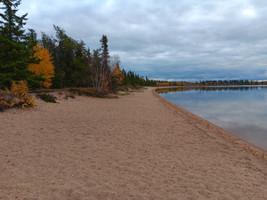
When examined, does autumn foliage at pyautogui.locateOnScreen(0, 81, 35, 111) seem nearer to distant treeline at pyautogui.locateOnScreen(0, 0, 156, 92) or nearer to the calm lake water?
distant treeline at pyautogui.locateOnScreen(0, 0, 156, 92)

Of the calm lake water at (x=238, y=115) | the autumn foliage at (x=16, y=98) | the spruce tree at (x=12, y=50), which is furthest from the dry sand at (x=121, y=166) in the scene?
the spruce tree at (x=12, y=50)

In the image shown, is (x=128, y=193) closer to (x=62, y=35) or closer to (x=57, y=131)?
(x=57, y=131)

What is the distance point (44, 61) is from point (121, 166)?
32526 millimetres

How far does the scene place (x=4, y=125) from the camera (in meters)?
9.21

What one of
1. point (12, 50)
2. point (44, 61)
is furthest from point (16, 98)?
point (44, 61)

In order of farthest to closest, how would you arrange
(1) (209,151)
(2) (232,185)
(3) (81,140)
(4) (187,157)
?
(3) (81,140) → (1) (209,151) → (4) (187,157) → (2) (232,185)

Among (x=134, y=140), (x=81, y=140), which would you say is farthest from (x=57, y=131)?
(x=134, y=140)

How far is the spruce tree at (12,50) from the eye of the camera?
21.6 metres

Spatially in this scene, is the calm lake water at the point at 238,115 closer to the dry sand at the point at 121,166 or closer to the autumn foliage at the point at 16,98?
the dry sand at the point at 121,166

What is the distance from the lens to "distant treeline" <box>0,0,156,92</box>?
22181 millimetres

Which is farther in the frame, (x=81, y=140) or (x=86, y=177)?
(x=81, y=140)

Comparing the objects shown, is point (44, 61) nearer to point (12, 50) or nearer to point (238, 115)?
point (12, 50)

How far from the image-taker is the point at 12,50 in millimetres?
22000

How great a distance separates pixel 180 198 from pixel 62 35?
2174 inches
